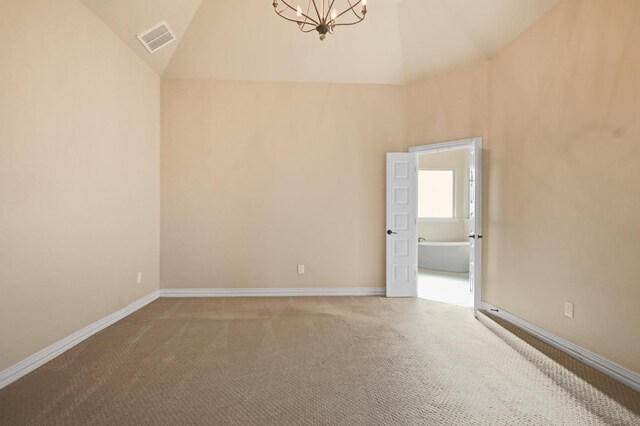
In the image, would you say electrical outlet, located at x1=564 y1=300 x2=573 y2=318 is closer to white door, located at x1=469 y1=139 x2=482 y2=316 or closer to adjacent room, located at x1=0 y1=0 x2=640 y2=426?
adjacent room, located at x1=0 y1=0 x2=640 y2=426

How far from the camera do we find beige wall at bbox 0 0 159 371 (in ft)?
8.22

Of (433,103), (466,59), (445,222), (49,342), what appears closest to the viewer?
(49,342)

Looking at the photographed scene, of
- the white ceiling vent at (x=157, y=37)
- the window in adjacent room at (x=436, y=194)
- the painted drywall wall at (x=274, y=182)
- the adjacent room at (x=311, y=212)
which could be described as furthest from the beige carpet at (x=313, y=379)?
the window in adjacent room at (x=436, y=194)

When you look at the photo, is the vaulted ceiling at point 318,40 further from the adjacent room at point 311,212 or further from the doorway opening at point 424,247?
the doorway opening at point 424,247

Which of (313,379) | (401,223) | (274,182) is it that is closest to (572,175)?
(401,223)

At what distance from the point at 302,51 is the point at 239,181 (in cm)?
197

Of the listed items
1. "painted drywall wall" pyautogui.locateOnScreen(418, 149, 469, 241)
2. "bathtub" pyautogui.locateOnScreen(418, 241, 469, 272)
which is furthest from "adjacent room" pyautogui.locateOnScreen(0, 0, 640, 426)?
"painted drywall wall" pyautogui.locateOnScreen(418, 149, 469, 241)

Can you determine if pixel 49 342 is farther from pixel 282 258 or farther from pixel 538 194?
pixel 538 194

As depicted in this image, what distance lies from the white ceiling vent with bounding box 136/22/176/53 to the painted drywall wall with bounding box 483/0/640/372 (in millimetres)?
3934

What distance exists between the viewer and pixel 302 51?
4.62 metres

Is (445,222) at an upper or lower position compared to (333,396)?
upper

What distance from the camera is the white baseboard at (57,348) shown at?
8.13 ft

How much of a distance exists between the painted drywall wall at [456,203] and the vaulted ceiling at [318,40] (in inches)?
139

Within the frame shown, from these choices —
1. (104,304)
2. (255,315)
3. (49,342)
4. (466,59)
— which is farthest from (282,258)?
(466,59)
